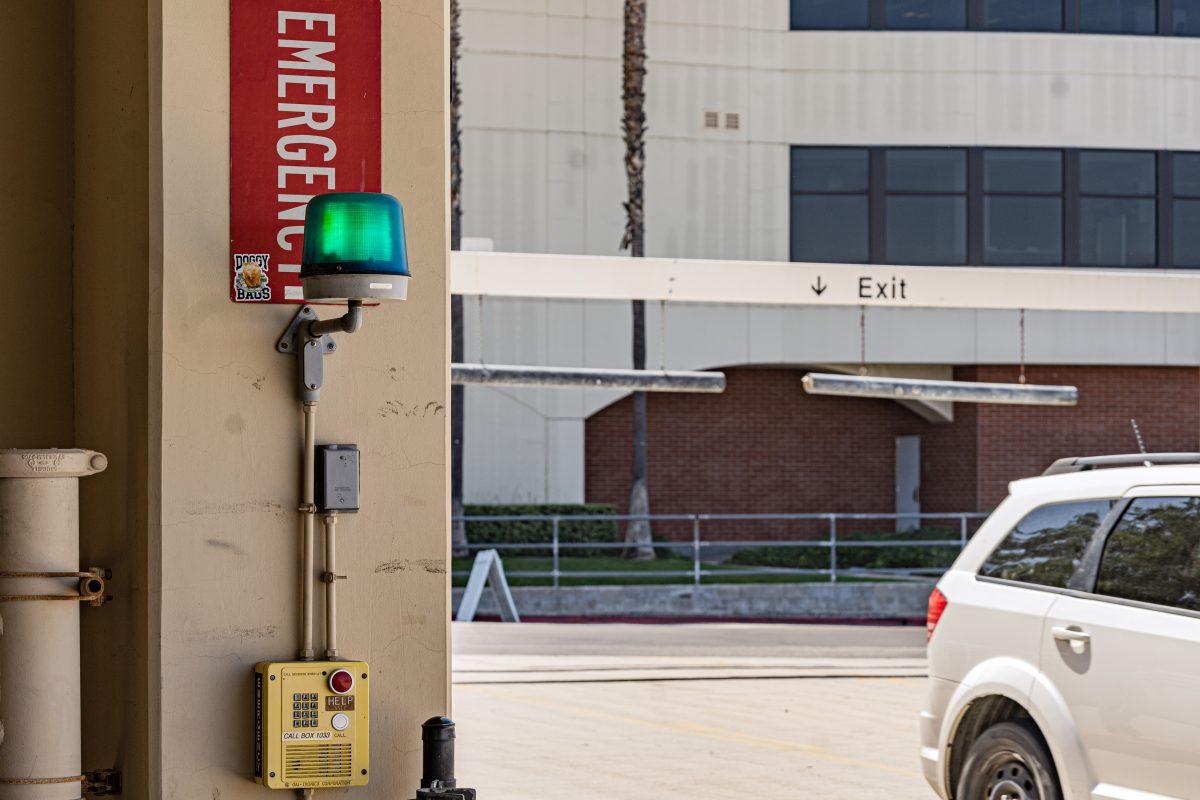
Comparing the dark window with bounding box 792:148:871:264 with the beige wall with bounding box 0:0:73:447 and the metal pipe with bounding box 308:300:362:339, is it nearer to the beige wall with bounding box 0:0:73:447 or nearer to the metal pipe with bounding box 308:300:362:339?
the beige wall with bounding box 0:0:73:447

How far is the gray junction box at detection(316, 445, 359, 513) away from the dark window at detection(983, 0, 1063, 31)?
29980mm

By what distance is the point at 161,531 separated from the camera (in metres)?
5.14

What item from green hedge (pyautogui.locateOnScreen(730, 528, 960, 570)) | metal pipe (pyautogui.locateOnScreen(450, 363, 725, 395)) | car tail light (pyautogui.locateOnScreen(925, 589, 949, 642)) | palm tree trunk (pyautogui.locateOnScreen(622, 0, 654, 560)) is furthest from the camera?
palm tree trunk (pyautogui.locateOnScreen(622, 0, 654, 560))

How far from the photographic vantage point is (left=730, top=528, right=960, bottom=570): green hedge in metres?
28.0

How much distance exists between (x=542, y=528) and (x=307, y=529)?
24554 millimetres

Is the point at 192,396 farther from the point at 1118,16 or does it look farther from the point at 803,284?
the point at 1118,16

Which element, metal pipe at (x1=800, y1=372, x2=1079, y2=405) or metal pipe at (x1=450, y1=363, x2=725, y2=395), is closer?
metal pipe at (x1=450, y1=363, x2=725, y2=395)

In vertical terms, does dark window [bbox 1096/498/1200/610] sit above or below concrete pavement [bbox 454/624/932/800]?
above

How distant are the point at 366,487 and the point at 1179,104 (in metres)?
31.3

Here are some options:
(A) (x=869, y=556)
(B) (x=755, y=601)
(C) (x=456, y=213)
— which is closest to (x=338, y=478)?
(B) (x=755, y=601)

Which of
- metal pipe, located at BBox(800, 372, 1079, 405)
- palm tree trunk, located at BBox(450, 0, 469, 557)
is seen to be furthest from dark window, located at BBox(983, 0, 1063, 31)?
metal pipe, located at BBox(800, 372, 1079, 405)

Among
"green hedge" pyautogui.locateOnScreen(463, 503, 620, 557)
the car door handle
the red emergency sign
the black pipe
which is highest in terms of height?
the red emergency sign

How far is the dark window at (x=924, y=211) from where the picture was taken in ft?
108

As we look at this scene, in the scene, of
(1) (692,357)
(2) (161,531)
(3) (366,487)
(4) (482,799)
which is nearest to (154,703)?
(2) (161,531)
